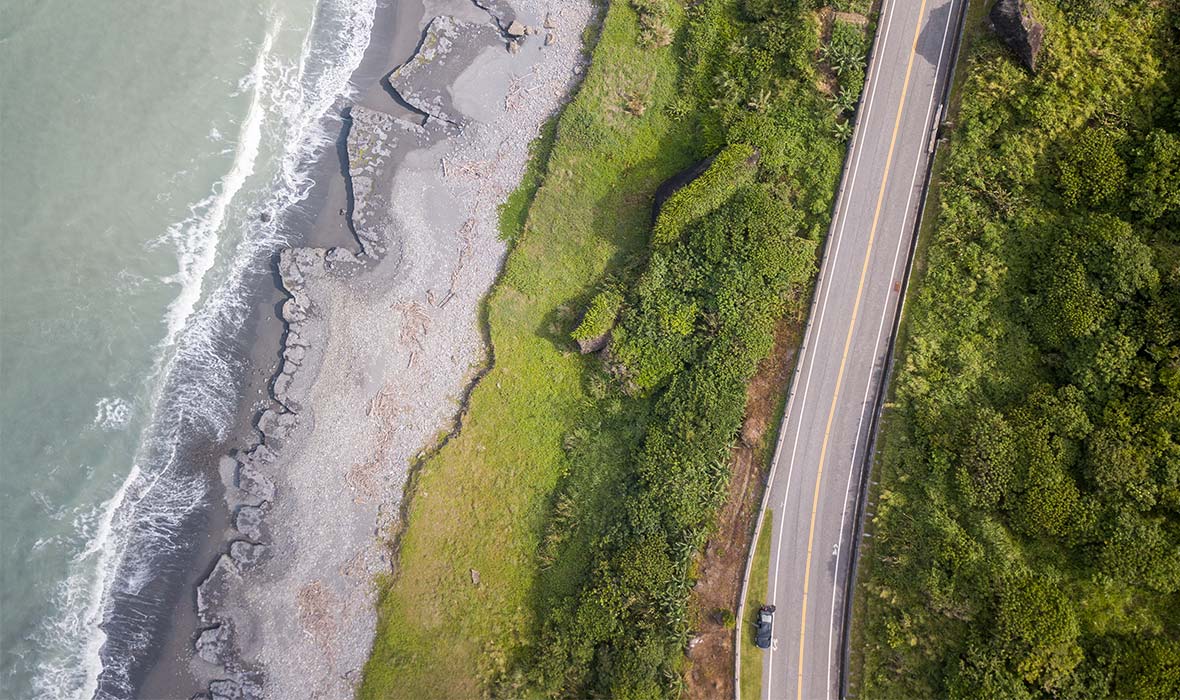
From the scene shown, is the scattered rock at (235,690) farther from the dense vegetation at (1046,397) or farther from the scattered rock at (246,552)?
the dense vegetation at (1046,397)

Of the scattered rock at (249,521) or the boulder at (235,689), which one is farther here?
the scattered rock at (249,521)

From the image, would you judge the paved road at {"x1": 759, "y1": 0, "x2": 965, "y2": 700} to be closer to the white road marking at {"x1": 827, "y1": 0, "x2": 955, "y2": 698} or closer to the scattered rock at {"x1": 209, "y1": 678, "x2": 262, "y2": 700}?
the white road marking at {"x1": 827, "y1": 0, "x2": 955, "y2": 698}

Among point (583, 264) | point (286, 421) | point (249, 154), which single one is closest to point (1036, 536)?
point (583, 264)

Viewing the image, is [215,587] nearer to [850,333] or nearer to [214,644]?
[214,644]

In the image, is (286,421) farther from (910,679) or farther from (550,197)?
(910,679)

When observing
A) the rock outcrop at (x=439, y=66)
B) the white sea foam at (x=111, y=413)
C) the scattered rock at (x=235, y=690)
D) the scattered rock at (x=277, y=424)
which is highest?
the rock outcrop at (x=439, y=66)

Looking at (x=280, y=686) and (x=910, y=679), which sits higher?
(x=910, y=679)

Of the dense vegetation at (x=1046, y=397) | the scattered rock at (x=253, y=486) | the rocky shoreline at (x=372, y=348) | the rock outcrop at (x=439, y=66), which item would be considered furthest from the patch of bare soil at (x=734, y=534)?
the scattered rock at (x=253, y=486)
